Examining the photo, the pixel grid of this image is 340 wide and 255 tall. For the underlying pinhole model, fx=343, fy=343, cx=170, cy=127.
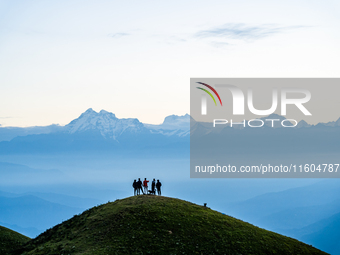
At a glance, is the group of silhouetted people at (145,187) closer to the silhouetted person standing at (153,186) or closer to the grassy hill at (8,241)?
the silhouetted person standing at (153,186)

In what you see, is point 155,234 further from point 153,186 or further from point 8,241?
point 8,241

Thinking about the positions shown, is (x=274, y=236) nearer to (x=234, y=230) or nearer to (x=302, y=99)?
(x=234, y=230)

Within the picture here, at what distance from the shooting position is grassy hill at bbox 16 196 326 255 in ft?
142

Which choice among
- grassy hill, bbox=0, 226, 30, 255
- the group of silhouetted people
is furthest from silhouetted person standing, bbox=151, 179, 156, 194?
grassy hill, bbox=0, 226, 30, 255

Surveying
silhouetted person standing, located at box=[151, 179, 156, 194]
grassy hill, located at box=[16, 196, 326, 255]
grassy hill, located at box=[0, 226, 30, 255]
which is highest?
silhouetted person standing, located at box=[151, 179, 156, 194]

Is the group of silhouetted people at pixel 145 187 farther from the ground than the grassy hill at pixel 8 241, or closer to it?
farther from the ground

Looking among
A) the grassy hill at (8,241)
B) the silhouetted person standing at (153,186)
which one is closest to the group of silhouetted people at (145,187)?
the silhouetted person standing at (153,186)

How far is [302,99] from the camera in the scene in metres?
83.1

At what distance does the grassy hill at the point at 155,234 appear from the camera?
142 ft

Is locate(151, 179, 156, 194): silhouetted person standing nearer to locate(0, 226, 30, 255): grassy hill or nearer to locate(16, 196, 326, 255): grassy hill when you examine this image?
locate(16, 196, 326, 255): grassy hill

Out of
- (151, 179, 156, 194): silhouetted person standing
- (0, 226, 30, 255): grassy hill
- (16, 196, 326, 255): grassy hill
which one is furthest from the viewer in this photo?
(151, 179, 156, 194): silhouetted person standing

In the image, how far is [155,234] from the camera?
1788 inches

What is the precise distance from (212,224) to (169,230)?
24.9 ft

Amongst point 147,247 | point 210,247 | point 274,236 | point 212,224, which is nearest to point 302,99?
point 274,236
